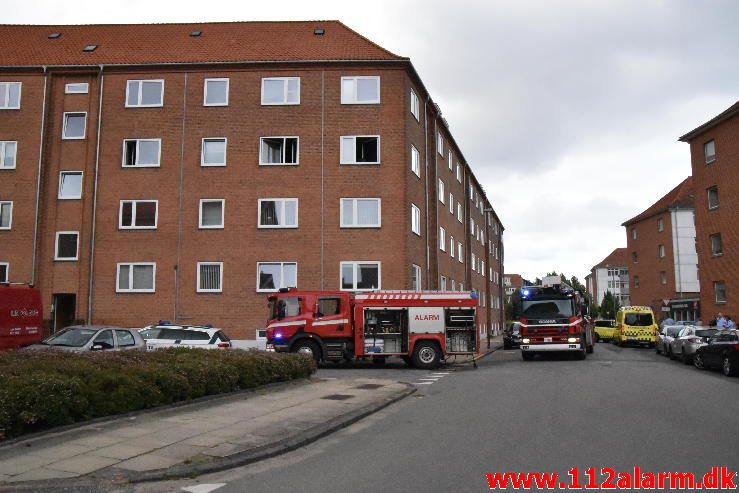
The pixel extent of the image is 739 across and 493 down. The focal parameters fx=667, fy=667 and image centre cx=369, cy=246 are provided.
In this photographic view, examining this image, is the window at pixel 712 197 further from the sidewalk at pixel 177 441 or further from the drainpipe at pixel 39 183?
the drainpipe at pixel 39 183

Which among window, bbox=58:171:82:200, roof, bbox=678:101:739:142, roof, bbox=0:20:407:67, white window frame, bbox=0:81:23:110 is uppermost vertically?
roof, bbox=0:20:407:67

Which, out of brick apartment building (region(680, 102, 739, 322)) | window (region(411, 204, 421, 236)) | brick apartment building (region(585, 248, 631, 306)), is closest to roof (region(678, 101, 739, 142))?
brick apartment building (region(680, 102, 739, 322))

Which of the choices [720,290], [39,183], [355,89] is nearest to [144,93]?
[39,183]

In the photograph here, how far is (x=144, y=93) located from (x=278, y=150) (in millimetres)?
6939

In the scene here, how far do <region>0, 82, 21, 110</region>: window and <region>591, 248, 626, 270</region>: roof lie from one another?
116 meters

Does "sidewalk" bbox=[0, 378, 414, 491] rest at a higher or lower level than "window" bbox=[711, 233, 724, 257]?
lower

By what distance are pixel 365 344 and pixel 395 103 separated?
12693mm

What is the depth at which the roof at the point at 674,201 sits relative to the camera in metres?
65.2

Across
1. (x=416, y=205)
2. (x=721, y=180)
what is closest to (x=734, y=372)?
(x=416, y=205)

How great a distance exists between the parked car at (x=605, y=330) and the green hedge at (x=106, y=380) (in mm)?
38026

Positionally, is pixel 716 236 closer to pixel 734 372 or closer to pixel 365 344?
pixel 734 372

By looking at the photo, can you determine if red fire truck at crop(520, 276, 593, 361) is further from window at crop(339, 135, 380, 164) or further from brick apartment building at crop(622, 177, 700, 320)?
brick apartment building at crop(622, 177, 700, 320)

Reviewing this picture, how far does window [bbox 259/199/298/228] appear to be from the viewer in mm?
29312

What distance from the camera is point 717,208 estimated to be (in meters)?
40.2
